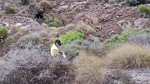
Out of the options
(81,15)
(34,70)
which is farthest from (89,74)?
(81,15)

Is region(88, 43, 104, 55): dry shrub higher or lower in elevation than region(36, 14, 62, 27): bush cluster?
higher

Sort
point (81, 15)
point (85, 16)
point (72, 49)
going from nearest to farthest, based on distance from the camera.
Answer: point (72, 49)
point (85, 16)
point (81, 15)

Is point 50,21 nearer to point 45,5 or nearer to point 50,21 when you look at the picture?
point 50,21

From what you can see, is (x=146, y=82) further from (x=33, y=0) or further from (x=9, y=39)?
(x=33, y=0)

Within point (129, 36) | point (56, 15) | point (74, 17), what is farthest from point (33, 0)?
point (129, 36)

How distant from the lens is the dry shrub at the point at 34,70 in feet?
16.4

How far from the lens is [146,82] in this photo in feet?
16.0

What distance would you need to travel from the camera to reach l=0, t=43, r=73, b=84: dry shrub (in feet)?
16.4

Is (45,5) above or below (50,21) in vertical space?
above

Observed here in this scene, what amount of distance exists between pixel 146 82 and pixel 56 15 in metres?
12.3

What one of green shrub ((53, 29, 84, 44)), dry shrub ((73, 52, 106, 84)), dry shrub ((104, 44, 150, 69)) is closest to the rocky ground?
green shrub ((53, 29, 84, 44))

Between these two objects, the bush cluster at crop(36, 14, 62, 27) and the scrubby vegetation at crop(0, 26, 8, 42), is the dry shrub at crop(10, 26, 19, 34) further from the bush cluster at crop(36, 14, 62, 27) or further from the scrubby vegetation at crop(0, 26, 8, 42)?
the bush cluster at crop(36, 14, 62, 27)

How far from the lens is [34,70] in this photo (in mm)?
5219

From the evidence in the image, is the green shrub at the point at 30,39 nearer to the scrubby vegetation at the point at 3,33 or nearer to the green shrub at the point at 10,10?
the scrubby vegetation at the point at 3,33
